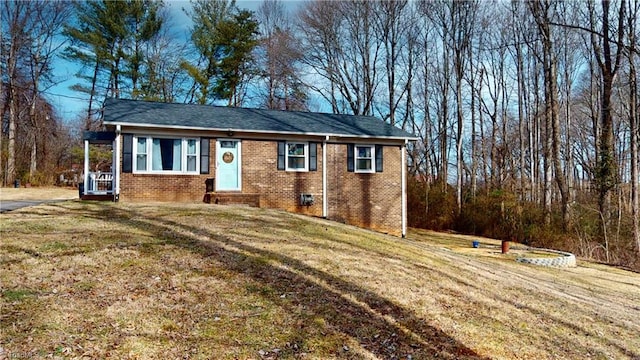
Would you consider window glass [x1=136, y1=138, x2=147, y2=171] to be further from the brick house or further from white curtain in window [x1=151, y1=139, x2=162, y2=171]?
white curtain in window [x1=151, y1=139, x2=162, y2=171]

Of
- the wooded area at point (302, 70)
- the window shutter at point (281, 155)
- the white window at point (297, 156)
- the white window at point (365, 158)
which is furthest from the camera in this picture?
the wooded area at point (302, 70)

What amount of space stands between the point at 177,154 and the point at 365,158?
690 centimetres

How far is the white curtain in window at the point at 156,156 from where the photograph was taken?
42.4ft

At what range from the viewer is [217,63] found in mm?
26641

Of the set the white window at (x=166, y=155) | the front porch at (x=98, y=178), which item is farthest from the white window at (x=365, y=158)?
the front porch at (x=98, y=178)

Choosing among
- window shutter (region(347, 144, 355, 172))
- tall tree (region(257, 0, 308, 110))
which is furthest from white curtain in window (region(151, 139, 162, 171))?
tall tree (region(257, 0, 308, 110))

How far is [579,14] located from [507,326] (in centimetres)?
2030

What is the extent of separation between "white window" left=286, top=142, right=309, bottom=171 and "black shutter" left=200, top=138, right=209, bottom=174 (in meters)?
2.83

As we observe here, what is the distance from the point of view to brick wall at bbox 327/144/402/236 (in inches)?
593

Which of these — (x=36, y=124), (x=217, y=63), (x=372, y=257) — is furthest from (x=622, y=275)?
(x=36, y=124)

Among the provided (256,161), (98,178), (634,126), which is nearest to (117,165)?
(98,178)

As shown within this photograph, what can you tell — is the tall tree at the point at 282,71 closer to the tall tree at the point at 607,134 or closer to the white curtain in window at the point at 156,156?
the white curtain in window at the point at 156,156

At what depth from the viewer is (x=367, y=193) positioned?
1542cm

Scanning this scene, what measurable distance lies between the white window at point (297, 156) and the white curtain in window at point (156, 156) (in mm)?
4334
